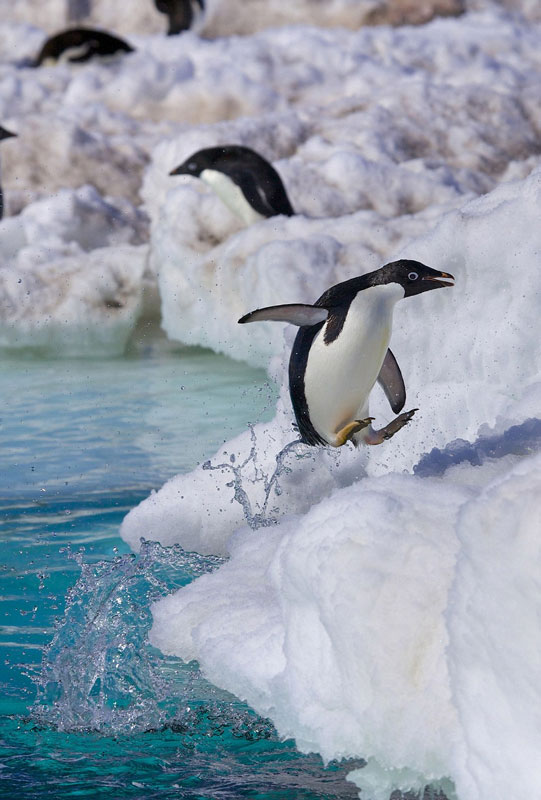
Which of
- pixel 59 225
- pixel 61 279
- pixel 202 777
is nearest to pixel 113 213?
pixel 59 225

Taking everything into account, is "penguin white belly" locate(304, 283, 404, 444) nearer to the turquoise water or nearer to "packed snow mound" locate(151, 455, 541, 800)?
the turquoise water

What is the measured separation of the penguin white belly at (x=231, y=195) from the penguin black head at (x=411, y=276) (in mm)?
4654

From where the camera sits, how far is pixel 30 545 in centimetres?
362

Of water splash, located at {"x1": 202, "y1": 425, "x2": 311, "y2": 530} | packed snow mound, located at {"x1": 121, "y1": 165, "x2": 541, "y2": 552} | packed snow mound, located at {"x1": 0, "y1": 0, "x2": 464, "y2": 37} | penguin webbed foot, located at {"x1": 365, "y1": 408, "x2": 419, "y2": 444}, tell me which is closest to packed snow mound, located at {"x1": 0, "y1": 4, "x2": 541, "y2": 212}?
packed snow mound, located at {"x1": 0, "y1": 0, "x2": 464, "y2": 37}

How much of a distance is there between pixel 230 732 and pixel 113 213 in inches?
288

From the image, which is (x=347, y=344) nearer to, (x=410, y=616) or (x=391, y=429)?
(x=391, y=429)

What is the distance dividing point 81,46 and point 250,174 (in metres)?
5.00

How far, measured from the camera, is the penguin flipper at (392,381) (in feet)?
10.1

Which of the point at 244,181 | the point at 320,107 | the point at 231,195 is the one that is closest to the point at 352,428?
the point at 244,181

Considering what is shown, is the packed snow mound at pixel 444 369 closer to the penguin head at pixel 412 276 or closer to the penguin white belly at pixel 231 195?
the penguin head at pixel 412 276

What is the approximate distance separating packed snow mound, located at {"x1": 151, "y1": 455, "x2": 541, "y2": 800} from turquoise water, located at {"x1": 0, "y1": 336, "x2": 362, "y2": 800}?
10 cm

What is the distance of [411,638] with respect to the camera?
1775 mm

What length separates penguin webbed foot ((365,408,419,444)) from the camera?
2676mm

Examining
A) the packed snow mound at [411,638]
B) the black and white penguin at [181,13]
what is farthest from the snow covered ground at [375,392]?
the black and white penguin at [181,13]
